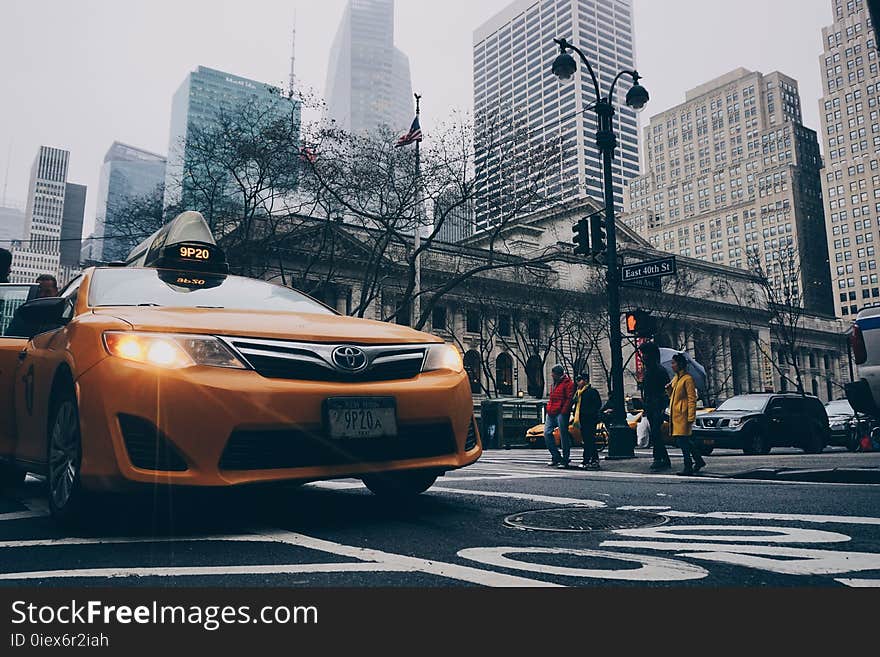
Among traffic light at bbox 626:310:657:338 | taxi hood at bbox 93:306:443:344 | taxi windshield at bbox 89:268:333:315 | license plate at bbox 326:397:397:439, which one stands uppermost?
traffic light at bbox 626:310:657:338

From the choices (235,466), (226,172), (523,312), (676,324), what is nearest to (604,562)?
(235,466)

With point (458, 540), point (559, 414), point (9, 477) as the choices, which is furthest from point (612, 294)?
point (458, 540)

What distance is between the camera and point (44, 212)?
500ft

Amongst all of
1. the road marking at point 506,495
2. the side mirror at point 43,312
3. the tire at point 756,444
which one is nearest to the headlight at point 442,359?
the road marking at point 506,495

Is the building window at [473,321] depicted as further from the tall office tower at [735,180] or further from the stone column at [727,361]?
the tall office tower at [735,180]

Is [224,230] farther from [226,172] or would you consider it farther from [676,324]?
[676,324]

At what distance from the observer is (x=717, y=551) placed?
3.16m

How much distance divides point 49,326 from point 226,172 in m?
21.3

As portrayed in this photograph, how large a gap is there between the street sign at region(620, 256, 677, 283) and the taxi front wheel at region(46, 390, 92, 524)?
405 inches

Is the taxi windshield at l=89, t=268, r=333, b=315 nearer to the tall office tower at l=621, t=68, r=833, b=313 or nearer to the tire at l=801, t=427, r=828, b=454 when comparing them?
the tire at l=801, t=427, r=828, b=454

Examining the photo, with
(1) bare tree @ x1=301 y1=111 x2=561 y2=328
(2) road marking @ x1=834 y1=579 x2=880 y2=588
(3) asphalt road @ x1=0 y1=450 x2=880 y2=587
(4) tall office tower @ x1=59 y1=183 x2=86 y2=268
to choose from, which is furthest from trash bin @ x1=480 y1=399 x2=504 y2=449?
(4) tall office tower @ x1=59 y1=183 x2=86 y2=268

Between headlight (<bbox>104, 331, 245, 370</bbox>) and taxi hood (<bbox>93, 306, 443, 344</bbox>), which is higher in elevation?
taxi hood (<bbox>93, 306, 443, 344</bbox>)

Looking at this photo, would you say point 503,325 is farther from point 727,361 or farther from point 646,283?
point 646,283

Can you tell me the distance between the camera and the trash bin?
27.9m
